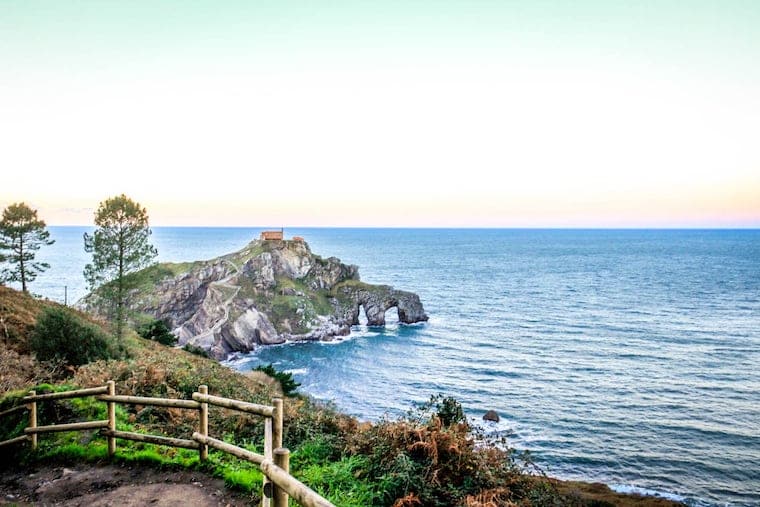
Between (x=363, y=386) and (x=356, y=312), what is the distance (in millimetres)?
34166

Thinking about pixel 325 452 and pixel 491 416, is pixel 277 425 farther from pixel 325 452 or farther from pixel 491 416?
pixel 491 416

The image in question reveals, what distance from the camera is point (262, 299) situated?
7856 cm

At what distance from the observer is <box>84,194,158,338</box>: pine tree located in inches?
1390

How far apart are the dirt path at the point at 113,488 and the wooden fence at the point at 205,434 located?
597 mm

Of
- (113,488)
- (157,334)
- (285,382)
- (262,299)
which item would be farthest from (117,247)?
(262,299)

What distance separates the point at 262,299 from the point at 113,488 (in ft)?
232

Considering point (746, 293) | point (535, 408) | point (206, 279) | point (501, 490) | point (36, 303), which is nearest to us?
point (501, 490)

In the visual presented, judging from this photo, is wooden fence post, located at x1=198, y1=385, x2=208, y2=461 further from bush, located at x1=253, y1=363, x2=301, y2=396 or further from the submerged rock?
the submerged rock

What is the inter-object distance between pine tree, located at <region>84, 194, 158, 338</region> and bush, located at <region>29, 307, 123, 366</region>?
1574cm

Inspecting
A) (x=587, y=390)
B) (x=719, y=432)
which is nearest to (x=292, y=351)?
(x=587, y=390)

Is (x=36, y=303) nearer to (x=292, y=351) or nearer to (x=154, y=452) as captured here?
(x=154, y=452)

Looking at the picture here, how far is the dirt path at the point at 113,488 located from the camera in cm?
877

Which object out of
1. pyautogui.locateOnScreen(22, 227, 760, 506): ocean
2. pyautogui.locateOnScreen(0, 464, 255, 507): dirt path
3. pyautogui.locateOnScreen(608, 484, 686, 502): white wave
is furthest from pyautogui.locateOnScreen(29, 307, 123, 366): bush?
pyautogui.locateOnScreen(608, 484, 686, 502): white wave

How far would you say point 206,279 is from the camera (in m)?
81.9
